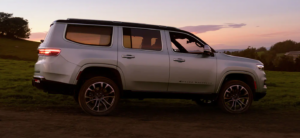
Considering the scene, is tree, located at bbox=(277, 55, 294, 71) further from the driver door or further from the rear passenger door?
the rear passenger door

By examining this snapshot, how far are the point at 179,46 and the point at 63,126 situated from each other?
10.6ft

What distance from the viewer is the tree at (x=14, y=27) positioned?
84625mm

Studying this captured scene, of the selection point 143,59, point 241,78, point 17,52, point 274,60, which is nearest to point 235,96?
point 241,78

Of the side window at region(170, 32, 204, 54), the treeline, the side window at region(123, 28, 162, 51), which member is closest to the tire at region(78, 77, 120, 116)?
the side window at region(123, 28, 162, 51)

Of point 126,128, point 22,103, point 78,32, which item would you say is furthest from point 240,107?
point 22,103

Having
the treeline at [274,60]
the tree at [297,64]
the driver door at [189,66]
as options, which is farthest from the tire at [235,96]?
the tree at [297,64]

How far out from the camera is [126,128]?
573cm

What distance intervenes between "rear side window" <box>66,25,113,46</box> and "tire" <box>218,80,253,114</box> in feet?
9.57

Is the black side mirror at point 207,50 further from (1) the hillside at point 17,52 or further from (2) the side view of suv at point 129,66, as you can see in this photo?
(1) the hillside at point 17,52

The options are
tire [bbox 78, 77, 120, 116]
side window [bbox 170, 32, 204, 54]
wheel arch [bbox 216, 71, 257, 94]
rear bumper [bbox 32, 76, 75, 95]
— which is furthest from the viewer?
wheel arch [bbox 216, 71, 257, 94]

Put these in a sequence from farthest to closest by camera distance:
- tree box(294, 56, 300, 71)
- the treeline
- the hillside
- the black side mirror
→ the treeline, tree box(294, 56, 300, 71), the hillside, the black side mirror

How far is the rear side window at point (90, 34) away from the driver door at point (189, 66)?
53.7 inches

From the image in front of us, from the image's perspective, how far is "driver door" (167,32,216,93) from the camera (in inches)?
293

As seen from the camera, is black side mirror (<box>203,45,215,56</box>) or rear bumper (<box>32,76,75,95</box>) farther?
black side mirror (<box>203,45,215,56</box>)
